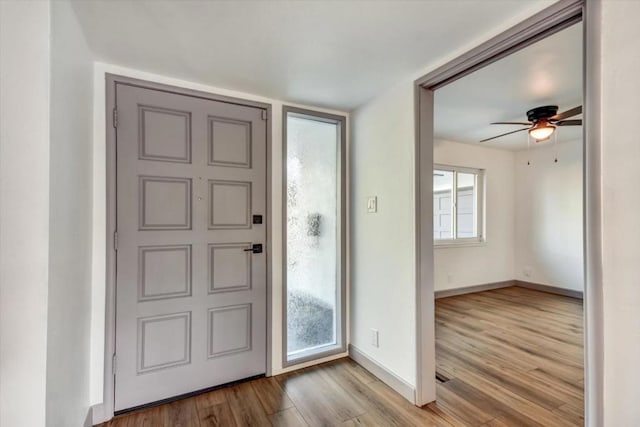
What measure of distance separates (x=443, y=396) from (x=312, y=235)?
5.05 feet

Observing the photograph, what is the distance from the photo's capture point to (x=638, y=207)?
3.56 feet

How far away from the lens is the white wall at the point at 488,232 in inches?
179

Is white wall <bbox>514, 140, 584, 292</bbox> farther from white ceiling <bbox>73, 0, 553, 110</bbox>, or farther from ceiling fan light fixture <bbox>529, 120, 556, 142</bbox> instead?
white ceiling <bbox>73, 0, 553, 110</bbox>

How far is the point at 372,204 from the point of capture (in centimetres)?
246

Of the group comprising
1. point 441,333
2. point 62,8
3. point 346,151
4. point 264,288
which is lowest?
point 441,333

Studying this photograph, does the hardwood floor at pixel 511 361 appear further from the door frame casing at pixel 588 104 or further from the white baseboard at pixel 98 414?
the white baseboard at pixel 98 414

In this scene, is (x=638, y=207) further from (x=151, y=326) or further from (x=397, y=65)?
(x=151, y=326)

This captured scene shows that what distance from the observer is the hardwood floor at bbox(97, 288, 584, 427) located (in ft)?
6.06

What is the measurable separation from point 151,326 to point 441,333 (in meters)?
2.76

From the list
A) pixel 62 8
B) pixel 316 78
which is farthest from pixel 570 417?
pixel 62 8

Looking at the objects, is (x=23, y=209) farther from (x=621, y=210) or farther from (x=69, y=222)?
(x=621, y=210)

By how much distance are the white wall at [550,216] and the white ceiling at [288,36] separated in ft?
13.6

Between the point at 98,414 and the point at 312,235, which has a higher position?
the point at 312,235

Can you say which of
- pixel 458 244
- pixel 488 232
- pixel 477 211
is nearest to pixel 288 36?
pixel 458 244
